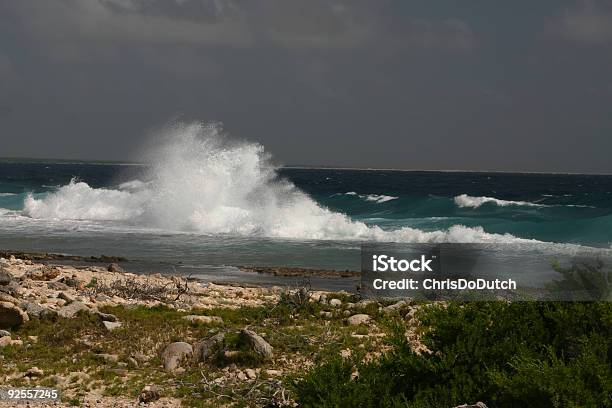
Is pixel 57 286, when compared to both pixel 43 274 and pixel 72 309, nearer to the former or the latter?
pixel 43 274

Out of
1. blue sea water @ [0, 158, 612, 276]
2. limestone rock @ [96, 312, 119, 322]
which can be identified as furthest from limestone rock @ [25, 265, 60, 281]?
blue sea water @ [0, 158, 612, 276]

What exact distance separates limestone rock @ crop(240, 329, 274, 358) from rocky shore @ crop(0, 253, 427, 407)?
15 mm

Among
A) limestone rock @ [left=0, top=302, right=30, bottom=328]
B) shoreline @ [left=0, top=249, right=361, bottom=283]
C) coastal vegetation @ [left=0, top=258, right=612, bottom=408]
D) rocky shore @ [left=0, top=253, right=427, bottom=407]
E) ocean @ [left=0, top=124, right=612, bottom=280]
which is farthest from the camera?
ocean @ [left=0, top=124, right=612, bottom=280]

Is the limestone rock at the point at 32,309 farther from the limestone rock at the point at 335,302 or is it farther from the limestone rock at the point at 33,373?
the limestone rock at the point at 335,302

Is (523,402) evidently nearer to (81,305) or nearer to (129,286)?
(81,305)

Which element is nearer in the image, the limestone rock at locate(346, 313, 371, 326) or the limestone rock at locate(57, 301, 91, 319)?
the limestone rock at locate(57, 301, 91, 319)

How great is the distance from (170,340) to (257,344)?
172 cm

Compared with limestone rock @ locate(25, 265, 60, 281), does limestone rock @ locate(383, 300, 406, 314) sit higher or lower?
lower

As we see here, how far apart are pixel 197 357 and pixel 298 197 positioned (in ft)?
93.2

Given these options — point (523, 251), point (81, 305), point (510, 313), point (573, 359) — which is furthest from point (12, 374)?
point (523, 251)

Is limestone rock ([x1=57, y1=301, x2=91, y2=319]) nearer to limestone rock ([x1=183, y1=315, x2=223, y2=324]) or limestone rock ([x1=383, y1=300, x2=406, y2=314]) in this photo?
limestone rock ([x1=183, y1=315, x2=223, y2=324])

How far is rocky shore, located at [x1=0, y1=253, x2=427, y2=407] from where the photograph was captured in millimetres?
7672

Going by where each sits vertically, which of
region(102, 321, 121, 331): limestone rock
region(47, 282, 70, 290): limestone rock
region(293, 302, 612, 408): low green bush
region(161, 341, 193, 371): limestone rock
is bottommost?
region(161, 341, 193, 371): limestone rock

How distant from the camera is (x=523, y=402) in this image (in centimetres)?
521
